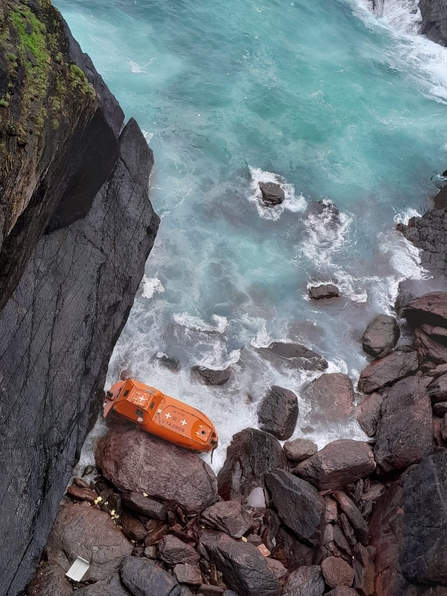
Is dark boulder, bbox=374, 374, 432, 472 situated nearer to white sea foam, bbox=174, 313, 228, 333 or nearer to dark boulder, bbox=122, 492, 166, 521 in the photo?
white sea foam, bbox=174, 313, 228, 333

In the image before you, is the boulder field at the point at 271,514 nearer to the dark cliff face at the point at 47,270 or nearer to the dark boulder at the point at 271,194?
the dark cliff face at the point at 47,270

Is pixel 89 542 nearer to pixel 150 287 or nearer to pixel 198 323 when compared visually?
pixel 198 323

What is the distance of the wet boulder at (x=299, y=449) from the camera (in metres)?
16.4

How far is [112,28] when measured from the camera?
33.2m

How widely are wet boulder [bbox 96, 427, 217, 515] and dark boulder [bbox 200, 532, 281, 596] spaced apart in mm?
1474

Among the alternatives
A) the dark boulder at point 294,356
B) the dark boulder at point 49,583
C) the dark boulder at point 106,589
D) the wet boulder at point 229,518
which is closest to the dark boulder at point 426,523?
the wet boulder at point 229,518

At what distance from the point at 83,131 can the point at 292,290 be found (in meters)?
11.7

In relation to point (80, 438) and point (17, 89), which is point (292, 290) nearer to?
point (80, 438)

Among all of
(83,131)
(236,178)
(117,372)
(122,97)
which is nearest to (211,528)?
(117,372)

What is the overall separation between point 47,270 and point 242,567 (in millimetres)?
10051

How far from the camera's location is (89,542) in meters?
13.3

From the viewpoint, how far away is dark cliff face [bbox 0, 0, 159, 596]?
10.8m

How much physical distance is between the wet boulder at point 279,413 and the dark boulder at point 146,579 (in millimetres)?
6069

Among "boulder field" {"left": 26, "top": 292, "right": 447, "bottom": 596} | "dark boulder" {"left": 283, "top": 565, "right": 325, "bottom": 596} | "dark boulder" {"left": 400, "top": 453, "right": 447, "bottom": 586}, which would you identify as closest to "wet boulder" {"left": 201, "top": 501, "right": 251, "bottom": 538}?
"boulder field" {"left": 26, "top": 292, "right": 447, "bottom": 596}
